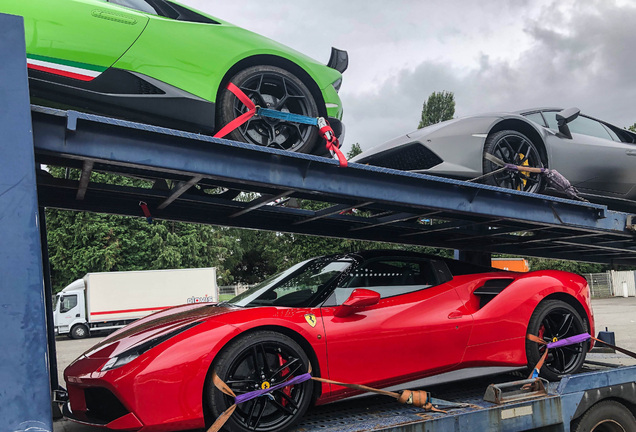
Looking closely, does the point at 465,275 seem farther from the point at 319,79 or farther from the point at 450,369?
the point at 319,79

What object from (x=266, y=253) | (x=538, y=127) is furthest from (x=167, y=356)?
(x=266, y=253)

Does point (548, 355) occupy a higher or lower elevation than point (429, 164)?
lower

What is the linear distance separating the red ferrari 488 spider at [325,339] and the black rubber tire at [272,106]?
3.09 feet

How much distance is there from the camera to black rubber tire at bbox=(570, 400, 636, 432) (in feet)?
13.3

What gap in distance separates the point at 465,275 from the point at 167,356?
238cm

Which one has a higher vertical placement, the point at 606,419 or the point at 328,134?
the point at 328,134

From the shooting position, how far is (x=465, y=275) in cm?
434

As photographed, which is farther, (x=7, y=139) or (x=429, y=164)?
(x=429, y=164)

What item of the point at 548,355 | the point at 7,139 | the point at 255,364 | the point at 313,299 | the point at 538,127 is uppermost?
the point at 538,127

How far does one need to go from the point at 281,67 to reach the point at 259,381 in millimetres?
2172

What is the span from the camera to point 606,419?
4.17m

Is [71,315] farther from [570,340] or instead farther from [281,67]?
[570,340]

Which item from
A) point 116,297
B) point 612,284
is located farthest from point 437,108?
point 116,297

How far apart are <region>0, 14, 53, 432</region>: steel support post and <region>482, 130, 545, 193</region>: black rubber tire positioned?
3.63 metres
